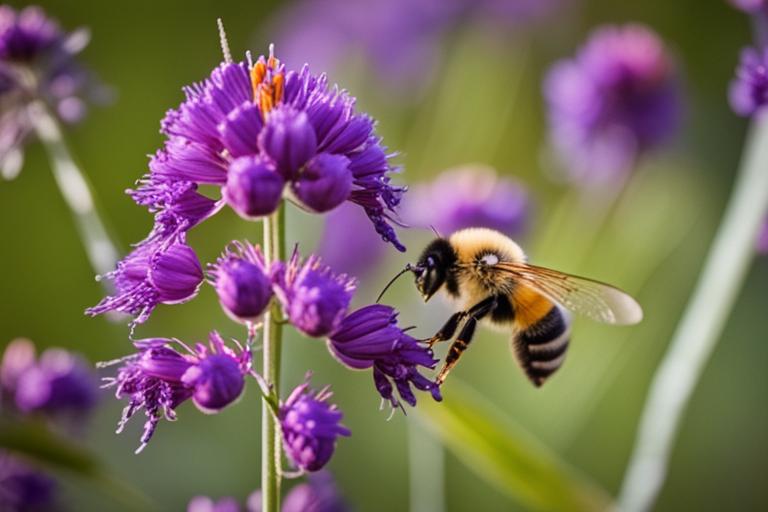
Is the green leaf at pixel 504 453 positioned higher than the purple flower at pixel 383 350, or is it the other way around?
the purple flower at pixel 383 350

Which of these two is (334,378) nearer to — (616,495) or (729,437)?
(616,495)

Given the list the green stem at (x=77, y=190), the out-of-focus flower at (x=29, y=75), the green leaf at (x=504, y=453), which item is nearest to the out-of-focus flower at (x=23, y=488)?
the green stem at (x=77, y=190)

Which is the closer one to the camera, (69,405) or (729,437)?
(69,405)

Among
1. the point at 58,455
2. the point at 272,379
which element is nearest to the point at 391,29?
the point at 58,455

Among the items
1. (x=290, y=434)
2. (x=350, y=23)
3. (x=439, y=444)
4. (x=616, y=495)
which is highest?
(x=350, y=23)

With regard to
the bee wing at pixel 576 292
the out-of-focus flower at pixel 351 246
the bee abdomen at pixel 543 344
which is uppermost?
the bee wing at pixel 576 292

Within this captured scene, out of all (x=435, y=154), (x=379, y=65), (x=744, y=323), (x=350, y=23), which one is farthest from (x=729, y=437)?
(x=350, y=23)

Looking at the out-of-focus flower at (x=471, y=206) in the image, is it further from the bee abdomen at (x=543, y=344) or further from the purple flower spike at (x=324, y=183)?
the purple flower spike at (x=324, y=183)

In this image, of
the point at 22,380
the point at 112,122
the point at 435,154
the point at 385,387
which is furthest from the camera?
the point at 112,122
